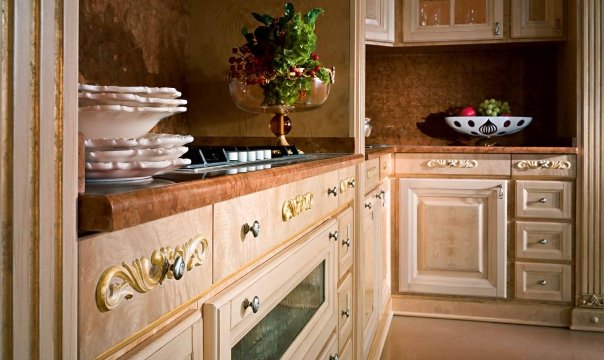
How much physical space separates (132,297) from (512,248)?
9.59 feet

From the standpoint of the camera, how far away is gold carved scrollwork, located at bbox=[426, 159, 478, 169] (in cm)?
323

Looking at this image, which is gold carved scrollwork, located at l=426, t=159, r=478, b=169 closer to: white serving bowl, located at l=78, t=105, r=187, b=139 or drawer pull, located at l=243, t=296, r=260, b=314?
drawer pull, located at l=243, t=296, r=260, b=314

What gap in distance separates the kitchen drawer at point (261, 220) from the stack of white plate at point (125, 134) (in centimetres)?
11

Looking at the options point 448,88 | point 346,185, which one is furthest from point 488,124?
point 346,185

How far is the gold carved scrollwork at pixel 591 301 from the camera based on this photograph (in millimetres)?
3121

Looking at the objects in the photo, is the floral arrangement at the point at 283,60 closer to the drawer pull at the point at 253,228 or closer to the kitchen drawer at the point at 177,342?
the drawer pull at the point at 253,228

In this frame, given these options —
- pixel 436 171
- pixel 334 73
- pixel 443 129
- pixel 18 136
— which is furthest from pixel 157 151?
pixel 443 129

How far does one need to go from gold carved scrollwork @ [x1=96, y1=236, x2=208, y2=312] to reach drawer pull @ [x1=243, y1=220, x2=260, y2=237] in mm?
188

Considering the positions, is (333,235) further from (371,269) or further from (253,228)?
(371,269)

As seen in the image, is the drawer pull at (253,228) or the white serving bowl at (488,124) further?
the white serving bowl at (488,124)

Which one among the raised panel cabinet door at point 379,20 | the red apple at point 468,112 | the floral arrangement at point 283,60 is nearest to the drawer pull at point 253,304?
the floral arrangement at point 283,60

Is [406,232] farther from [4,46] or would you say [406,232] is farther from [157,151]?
[4,46]

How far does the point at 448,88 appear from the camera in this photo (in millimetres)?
3863

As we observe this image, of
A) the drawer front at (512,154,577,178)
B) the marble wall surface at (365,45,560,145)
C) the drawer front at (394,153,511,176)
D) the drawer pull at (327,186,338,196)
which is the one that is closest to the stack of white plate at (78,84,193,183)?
the drawer pull at (327,186,338,196)
